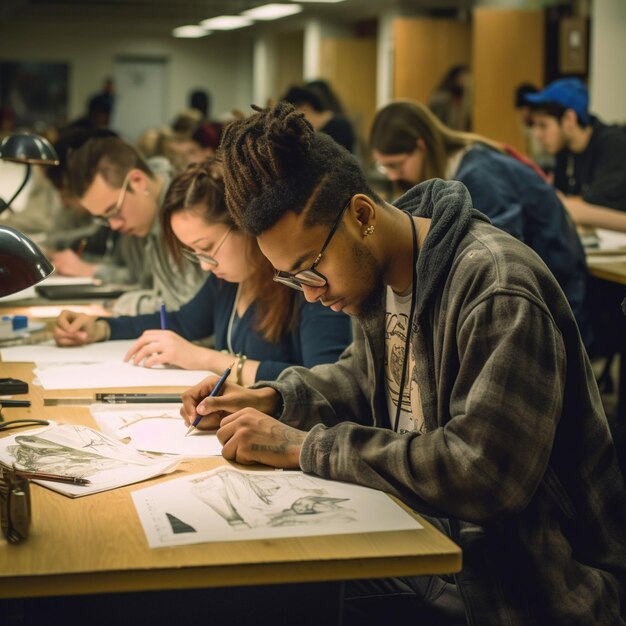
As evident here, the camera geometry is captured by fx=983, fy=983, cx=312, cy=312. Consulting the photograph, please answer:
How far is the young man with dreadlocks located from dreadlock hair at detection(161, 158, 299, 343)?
0.77 meters

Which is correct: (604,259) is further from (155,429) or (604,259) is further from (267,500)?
(267,500)

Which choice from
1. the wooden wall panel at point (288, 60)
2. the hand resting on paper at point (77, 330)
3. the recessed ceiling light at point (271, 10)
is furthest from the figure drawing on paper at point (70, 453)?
the wooden wall panel at point (288, 60)

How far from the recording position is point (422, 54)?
10.1 metres

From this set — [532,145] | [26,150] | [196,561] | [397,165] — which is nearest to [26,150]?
[26,150]

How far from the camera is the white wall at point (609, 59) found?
24.3 ft

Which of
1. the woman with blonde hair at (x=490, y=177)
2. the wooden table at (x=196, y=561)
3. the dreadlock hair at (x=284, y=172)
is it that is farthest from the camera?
the woman with blonde hair at (x=490, y=177)

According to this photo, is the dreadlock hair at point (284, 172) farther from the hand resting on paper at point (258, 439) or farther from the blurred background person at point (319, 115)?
the blurred background person at point (319, 115)

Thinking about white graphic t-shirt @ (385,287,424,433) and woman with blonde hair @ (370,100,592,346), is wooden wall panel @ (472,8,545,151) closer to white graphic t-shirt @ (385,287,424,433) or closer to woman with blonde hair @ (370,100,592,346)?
woman with blonde hair @ (370,100,592,346)

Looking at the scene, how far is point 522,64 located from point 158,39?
9842 mm

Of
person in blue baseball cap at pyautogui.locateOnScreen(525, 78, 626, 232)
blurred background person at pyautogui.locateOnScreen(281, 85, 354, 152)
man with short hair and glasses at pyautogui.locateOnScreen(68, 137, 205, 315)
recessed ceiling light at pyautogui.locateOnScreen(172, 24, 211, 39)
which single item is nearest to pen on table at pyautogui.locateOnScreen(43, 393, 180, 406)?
man with short hair and glasses at pyautogui.locateOnScreen(68, 137, 205, 315)

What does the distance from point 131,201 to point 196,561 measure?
7.70ft

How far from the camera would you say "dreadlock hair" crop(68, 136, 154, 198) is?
11.1 ft

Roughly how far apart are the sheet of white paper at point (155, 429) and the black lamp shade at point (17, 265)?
0.36 metres

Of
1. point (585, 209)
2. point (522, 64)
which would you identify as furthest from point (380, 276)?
point (522, 64)
